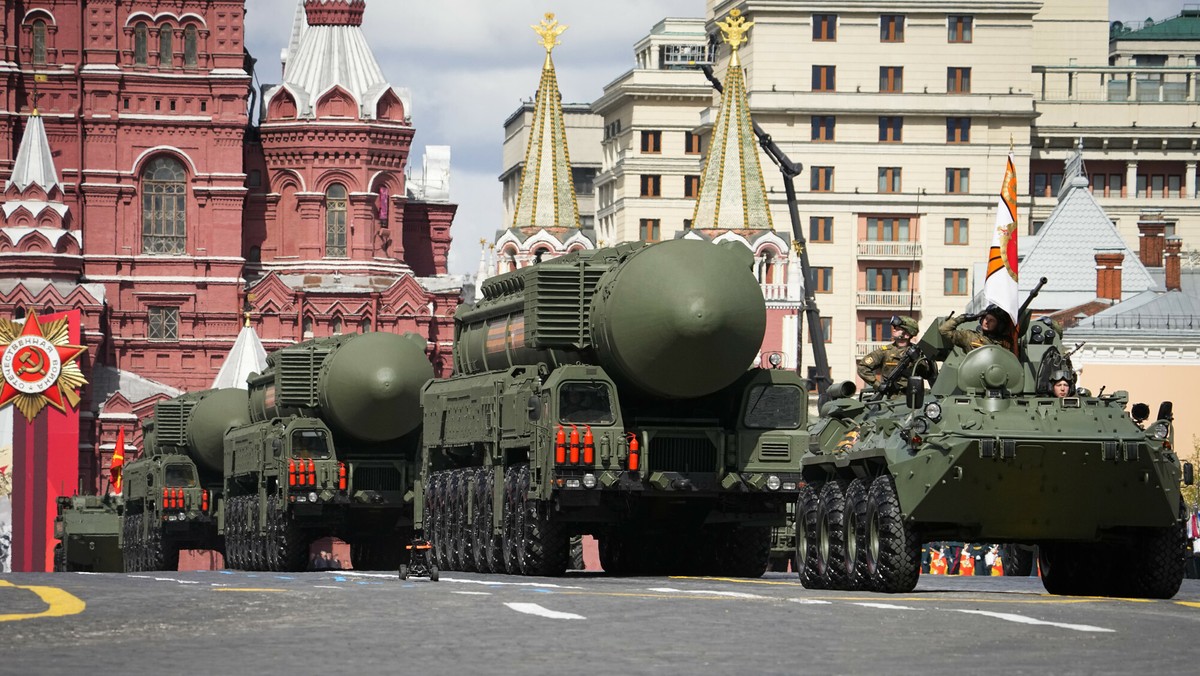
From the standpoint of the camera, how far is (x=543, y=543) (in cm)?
3341

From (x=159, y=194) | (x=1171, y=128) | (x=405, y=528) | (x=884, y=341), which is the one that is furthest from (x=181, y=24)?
(x=405, y=528)

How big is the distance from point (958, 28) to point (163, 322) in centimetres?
3774

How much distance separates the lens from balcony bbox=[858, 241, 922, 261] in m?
122

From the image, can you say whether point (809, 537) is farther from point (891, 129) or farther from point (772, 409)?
point (891, 129)

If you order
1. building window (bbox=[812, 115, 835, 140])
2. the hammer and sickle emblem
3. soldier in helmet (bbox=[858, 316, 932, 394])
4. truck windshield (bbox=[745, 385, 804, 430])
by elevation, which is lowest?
truck windshield (bbox=[745, 385, 804, 430])

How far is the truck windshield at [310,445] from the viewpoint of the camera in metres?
48.1

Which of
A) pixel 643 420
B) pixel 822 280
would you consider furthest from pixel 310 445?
pixel 822 280

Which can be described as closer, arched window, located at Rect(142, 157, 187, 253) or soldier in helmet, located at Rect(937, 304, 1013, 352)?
soldier in helmet, located at Rect(937, 304, 1013, 352)

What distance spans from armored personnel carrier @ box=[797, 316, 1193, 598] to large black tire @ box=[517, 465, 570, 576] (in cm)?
903

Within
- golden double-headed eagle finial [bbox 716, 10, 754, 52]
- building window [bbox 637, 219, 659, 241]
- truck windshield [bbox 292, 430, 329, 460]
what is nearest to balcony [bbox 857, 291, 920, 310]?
golden double-headed eagle finial [bbox 716, 10, 754, 52]

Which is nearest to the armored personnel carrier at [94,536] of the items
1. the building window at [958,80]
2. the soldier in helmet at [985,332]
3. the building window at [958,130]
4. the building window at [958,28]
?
the building window at [958,130]

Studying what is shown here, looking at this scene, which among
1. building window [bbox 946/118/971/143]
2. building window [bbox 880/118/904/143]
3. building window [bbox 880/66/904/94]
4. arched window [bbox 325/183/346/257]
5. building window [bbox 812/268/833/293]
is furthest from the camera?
building window [bbox 946/118/971/143]

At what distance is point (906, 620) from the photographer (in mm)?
18703

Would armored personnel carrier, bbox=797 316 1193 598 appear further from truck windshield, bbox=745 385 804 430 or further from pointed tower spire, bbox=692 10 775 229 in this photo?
pointed tower spire, bbox=692 10 775 229
